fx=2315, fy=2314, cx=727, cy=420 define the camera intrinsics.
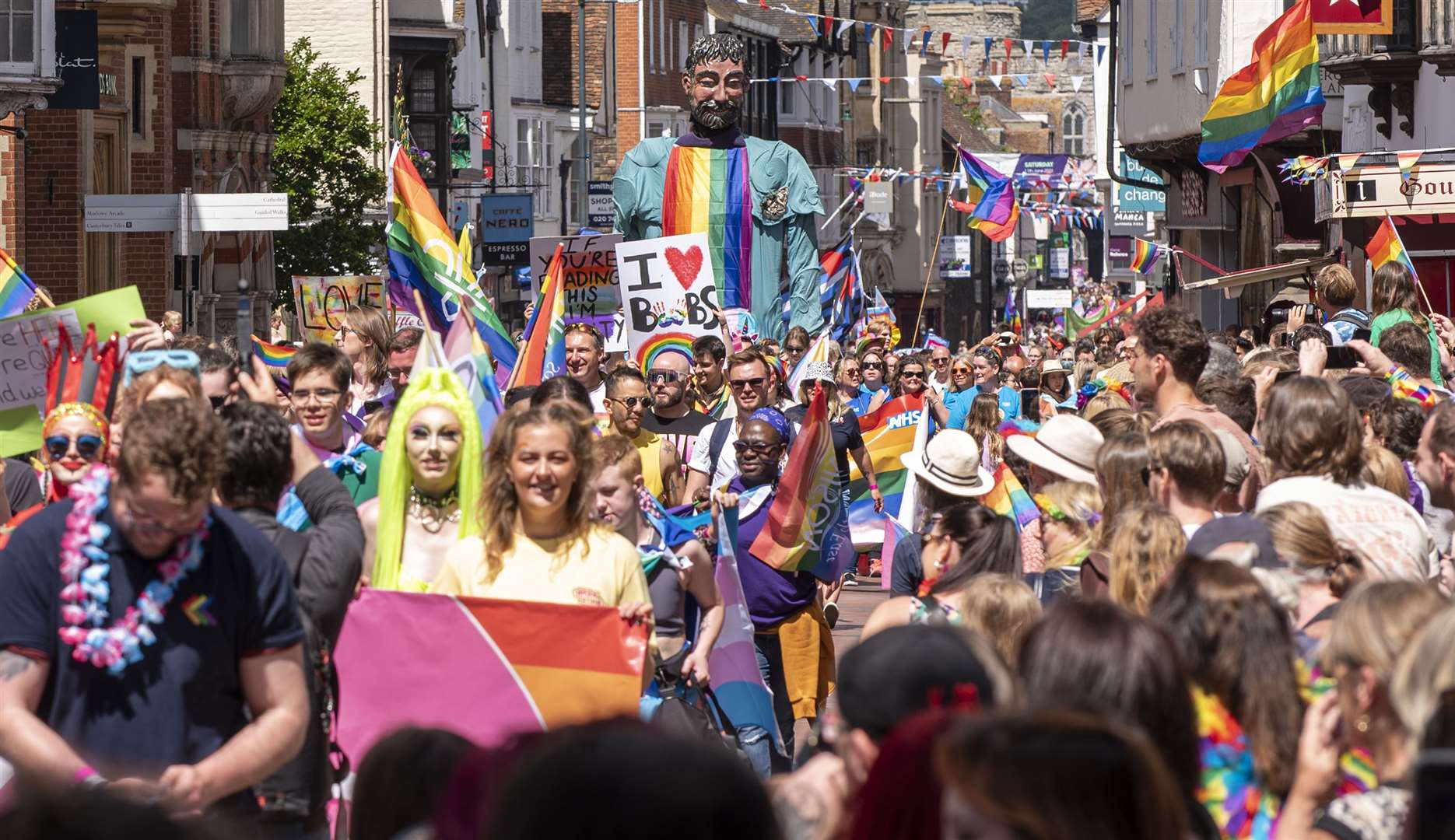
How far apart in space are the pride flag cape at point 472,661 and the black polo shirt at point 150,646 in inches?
40.4

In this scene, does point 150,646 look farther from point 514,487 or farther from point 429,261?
point 429,261

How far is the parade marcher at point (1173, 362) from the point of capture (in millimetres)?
7633

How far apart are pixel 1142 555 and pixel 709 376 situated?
7261mm

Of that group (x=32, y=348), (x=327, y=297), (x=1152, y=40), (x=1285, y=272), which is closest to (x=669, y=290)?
(x=32, y=348)

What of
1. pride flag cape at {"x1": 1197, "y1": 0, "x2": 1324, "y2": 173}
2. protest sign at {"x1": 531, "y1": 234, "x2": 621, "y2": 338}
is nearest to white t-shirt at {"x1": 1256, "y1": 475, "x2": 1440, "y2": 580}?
protest sign at {"x1": 531, "y1": 234, "x2": 621, "y2": 338}

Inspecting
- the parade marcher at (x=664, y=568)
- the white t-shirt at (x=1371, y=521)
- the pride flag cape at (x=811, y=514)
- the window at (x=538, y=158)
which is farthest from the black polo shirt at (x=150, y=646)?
the window at (x=538, y=158)

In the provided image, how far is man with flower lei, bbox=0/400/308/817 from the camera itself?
460 cm

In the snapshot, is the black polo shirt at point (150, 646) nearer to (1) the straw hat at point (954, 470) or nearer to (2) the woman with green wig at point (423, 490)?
(2) the woman with green wig at point (423, 490)

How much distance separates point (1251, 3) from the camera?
27.3 metres

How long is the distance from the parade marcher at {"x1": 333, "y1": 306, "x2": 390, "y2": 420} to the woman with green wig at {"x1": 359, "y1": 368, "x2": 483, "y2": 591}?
4423mm

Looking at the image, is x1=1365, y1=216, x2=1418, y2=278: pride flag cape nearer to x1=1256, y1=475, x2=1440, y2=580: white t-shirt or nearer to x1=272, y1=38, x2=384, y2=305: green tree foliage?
x1=1256, y1=475, x2=1440, y2=580: white t-shirt

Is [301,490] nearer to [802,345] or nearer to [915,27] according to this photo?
[802,345]

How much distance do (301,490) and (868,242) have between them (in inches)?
2982

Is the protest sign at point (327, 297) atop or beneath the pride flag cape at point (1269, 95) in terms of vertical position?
beneath
